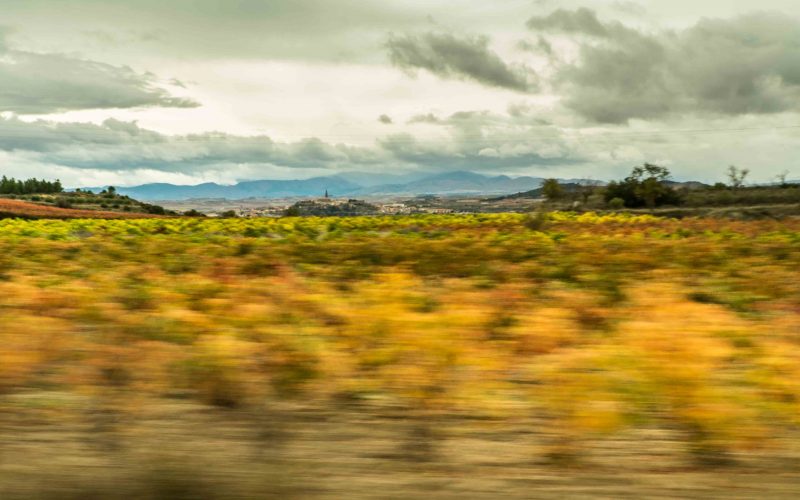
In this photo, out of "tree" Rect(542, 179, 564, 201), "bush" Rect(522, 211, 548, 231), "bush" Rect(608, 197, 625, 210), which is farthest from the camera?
"bush" Rect(608, 197, 625, 210)

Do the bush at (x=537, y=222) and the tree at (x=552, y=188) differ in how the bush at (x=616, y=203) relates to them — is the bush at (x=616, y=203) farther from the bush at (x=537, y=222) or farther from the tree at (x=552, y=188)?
the bush at (x=537, y=222)

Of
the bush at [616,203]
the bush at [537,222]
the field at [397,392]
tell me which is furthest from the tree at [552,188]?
the field at [397,392]

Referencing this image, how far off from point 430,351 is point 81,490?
6.28 feet

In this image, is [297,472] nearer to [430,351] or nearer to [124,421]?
[124,421]

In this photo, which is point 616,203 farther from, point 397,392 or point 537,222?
point 397,392

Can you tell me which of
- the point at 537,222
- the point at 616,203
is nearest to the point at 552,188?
the point at 616,203

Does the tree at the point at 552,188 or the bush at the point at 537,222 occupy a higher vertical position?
the tree at the point at 552,188

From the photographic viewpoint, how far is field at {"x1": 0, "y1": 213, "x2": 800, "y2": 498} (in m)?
2.71

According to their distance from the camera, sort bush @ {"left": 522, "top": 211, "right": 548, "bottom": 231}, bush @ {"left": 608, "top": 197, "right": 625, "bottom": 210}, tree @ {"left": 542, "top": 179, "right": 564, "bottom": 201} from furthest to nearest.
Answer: bush @ {"left": 608, "top": 197, "right": 625, "bottom": 210}
tree @ {"left": 542, "top": 179, "right": 564, "bottom": 201}
bush @ {"left": 522, "top": 211, "right": 548, "bottom": 231}

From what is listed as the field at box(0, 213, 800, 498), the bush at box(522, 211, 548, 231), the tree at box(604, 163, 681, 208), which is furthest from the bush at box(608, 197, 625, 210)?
the field at box(0, 213, 800, 498)

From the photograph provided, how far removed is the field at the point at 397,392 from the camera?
8.87ft

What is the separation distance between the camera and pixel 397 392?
3.45 meters

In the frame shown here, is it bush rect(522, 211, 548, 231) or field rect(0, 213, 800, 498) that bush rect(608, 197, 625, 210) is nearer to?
bush rect(522, 211, 548, 231)

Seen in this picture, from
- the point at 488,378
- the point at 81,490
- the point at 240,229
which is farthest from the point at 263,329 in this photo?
the point at 240,229
